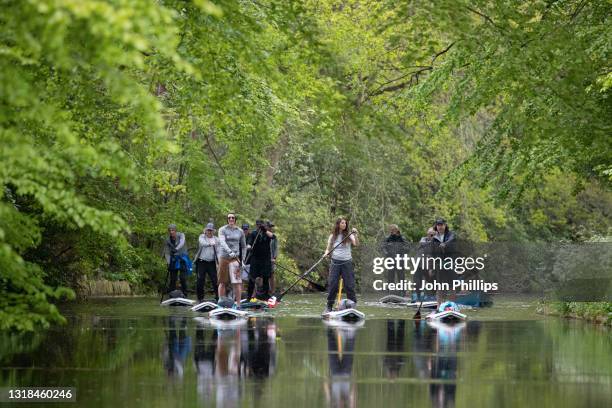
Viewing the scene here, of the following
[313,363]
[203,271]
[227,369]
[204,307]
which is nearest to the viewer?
[227,369]

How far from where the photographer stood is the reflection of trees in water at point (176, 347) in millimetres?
14750

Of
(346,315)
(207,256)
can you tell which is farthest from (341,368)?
(207,256)

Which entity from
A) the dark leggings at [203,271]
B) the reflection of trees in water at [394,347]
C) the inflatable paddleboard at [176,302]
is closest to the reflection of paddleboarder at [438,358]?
the reflection of trees in water at [394,347]

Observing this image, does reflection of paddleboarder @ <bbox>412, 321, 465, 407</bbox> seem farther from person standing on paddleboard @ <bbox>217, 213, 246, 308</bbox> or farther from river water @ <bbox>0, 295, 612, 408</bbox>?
person standing on paddleboard @ <bbox>217, 213, 246, 308</bbox>

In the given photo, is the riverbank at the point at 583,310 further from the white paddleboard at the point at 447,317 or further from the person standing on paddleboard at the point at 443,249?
the white paddleboard at the point at 447,317

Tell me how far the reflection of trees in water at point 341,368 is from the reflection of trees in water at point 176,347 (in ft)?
5.32

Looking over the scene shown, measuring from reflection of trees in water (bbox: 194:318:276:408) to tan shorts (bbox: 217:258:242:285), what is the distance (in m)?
A: 5.78

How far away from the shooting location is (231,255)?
28625 millimetres

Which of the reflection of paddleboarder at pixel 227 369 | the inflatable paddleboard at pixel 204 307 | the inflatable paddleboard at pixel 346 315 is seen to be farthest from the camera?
the inflatable paddleboard at pixel 204 307

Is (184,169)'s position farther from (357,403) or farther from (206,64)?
(357,403)

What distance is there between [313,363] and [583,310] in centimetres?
1300

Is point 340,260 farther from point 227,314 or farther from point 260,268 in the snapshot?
point 260,268

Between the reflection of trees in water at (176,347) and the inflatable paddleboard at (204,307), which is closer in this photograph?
the reflection of trees in water at (176,347)

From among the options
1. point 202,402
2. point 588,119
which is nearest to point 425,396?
point 202,402
